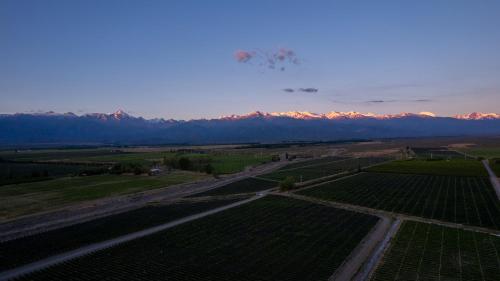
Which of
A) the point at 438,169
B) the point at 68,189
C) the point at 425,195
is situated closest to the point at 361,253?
the point at 425,195

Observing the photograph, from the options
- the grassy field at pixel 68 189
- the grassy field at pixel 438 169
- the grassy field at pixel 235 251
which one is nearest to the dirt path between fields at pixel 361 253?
the grassy field at pixel 235 251

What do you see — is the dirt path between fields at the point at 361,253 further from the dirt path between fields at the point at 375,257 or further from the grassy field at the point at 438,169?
the grassy field at the point at 438,169

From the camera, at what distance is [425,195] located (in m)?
69.9

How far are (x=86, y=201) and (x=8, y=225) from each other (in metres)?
17.2

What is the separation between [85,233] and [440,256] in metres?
37.8

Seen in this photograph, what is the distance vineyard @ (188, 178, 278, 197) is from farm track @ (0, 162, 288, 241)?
3.07 m

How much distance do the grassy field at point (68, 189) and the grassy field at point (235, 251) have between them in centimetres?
2639

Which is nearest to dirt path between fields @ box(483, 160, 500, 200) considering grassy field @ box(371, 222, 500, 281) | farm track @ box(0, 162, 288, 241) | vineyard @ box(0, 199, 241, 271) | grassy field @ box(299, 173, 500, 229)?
grassy field @ box(299, 173, 500, 229)

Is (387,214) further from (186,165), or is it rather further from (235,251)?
(186,165)

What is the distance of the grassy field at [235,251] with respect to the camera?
33.2 metres

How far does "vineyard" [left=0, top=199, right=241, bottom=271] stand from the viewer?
39134 millimetres

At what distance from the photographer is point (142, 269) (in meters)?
34.4

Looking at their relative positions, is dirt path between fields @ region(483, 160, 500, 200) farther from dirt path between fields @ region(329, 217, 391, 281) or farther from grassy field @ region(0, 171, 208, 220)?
grassy field @ region(0, 171, 208, 220)

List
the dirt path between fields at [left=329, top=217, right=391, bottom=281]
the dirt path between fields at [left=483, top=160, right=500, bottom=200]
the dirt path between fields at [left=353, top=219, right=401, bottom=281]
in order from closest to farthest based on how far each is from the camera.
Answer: the dirt path between fields at [left=353, top=219, right=401, bottom=281] < the dirt path between fields at [left=329, top=217, right=391, bottom=281] < the dirt path between fields at [left=483, top=160, right=500, bottom=200]
